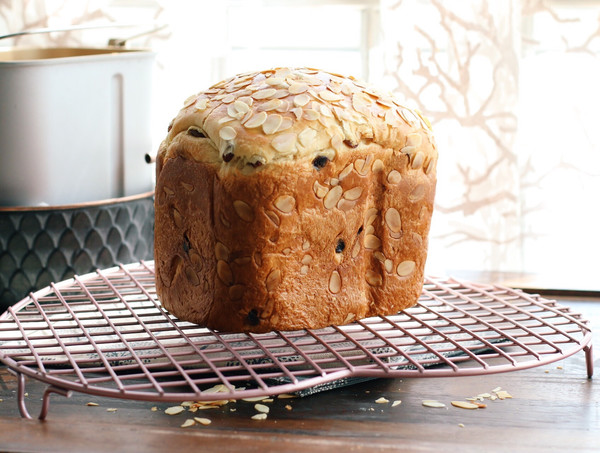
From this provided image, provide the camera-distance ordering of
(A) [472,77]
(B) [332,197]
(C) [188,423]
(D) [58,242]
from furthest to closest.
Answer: (A) [472,77] → (D) [58,242] → (B) [332,197] → (C) [188,423]

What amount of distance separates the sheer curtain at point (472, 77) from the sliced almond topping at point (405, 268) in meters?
0.85

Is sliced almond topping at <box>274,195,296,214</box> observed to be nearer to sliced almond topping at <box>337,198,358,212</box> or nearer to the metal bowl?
sliced almond topping at <box>337,198,358,212</box>

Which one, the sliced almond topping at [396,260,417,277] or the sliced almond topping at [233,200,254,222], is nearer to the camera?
the sliced almond topping at [233,200,254,222]

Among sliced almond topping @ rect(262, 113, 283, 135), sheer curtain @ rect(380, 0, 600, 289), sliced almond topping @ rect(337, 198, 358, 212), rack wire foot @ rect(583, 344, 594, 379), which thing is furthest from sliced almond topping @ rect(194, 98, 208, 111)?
sheer curtain @ rect(380, 0, 600, 289)

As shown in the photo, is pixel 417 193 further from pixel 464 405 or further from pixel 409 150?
pixel 464 405

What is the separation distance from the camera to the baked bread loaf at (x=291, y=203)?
0.92 m

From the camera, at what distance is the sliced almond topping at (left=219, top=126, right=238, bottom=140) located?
917 mm

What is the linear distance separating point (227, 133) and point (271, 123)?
0.05 meters

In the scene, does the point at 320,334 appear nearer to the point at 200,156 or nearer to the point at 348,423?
the point at 348,423

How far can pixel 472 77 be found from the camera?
Answer: 181 cm

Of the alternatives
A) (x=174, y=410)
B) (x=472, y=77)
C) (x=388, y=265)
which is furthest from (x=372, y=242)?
(x=472, y=77)

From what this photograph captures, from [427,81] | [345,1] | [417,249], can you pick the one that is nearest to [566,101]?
[427,81]

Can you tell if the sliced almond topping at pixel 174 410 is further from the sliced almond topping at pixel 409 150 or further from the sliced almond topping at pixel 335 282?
the sliced almond topping at pixel 409 150

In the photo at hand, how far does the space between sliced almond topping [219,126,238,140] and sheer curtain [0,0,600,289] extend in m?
0.97
